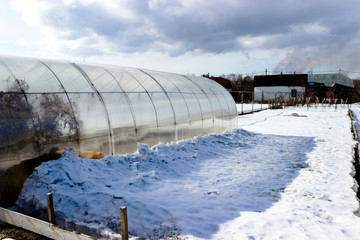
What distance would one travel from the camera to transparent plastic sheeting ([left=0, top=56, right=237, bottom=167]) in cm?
500

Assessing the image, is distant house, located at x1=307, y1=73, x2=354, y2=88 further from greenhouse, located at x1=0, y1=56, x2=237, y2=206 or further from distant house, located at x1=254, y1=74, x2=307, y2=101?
greenhouse, located at x1=0, y1=56, x2=237, y2=206

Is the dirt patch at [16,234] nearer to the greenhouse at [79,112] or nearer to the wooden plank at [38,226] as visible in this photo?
the wooden plank at [38,226]

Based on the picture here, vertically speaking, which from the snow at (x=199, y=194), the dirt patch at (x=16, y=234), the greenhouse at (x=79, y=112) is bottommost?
the dirt patch at (x=16, y=234)

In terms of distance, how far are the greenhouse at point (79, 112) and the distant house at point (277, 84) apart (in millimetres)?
39691

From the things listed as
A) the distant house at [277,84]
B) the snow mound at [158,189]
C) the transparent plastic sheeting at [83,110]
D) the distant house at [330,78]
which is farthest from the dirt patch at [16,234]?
the distant house at [330,78]

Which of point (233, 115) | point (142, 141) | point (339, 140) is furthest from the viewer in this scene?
point (233, 115)

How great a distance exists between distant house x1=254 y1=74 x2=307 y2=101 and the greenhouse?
130ft

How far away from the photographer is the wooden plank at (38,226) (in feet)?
11.5

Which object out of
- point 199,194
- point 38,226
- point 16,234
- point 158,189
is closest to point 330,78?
point 199,194

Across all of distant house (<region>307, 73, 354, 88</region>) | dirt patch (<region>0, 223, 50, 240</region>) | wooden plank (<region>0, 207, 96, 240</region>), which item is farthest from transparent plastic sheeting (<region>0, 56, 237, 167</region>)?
distant house (<region>307, 73, 354, 88</region>)

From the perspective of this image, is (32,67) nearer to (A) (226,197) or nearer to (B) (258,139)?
(A) (226,197)

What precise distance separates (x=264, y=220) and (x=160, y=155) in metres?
3.53

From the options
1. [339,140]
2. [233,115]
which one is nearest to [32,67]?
[233,115]

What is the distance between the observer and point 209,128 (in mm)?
11039
